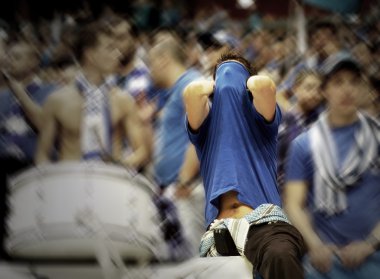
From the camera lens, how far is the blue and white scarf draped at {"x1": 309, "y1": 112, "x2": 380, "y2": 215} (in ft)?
8.91

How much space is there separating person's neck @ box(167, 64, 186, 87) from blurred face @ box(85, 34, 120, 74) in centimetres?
30

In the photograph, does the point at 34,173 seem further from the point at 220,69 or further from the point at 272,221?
the point at 272,221

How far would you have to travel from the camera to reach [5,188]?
2568mm

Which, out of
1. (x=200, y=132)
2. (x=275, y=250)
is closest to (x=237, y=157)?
(x=200, y=132)

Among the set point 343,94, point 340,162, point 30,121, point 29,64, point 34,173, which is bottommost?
point 340,162

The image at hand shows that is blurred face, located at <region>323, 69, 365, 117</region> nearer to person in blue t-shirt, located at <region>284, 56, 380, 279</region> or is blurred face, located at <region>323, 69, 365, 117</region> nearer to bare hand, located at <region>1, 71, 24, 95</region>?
person in blue t-shirt, located at <region>284, 56, 380, 279</region>

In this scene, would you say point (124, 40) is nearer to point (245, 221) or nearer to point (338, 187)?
point (338, 187)

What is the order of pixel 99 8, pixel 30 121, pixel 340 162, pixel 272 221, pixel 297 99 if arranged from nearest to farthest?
pixel 272 221
pixel 340 162
pixel 30 121
pixel 297 99
pixel 99 8

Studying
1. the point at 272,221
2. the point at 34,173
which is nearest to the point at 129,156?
the point at 34,173

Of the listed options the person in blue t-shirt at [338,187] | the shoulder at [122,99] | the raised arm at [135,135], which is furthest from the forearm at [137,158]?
the person in blue t-shirt at [338,187]

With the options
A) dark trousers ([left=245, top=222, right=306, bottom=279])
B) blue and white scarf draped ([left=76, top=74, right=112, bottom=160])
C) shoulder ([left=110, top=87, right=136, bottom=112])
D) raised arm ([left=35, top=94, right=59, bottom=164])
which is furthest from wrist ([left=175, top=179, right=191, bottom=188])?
dark trousers ([left=245, top=222, right=306, bottom=279])

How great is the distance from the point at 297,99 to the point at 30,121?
131cm

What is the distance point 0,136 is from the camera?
297 centimetres

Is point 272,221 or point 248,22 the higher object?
point 248,22
